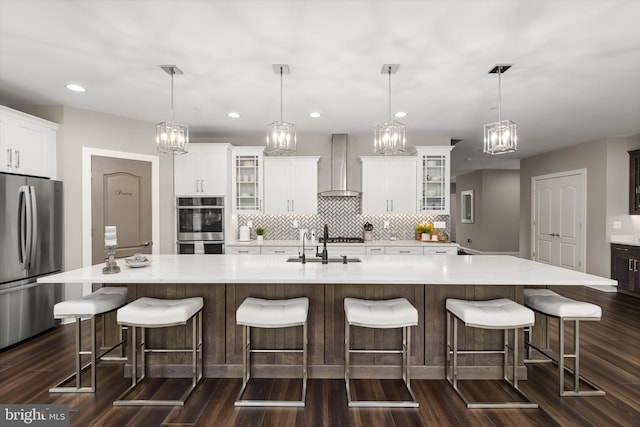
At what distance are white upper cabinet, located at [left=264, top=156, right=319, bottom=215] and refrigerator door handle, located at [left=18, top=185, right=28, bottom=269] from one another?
3.03 m

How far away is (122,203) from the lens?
15.0ft

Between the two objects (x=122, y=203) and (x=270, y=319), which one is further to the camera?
(x=122, y=203)

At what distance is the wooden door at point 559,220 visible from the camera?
638cm

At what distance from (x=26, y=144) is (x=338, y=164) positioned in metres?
4.18

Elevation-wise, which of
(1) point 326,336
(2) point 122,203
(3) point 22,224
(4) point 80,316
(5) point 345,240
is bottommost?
(1) point 326,336

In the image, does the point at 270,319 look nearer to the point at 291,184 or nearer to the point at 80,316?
the point at 80,316

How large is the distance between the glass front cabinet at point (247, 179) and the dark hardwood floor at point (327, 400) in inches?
118

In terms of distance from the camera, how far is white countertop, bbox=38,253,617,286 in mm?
2359

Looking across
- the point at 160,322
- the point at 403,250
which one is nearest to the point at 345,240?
the point at 403,250

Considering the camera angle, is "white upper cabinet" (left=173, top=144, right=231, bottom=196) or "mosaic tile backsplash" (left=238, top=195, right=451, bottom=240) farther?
"mosaic tile backsplash" (left=238, top=195, right=451, bottom=240)

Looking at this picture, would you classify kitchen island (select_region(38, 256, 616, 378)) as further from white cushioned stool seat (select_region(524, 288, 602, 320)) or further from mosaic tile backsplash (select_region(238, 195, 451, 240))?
mosaic tile backsplash (select_region(238, 195, 451, 240))

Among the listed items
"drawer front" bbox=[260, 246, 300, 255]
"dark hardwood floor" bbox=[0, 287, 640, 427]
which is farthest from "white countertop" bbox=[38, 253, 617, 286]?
"drawer front" bbox=[260, 246, 300, 255]

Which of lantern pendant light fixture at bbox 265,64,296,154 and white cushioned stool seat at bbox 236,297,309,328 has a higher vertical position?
lantern pendant light fixture at bbox 265,64,296,154

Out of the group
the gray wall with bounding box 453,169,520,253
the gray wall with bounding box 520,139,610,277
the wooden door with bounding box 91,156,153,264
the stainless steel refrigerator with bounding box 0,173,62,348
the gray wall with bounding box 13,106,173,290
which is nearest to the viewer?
the stainless steel refrigerator with bounding box 0,173,62,348
